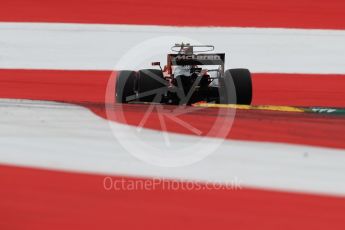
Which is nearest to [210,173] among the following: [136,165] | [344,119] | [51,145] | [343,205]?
[136,165]

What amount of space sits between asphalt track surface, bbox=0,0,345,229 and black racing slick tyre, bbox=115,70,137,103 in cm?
30

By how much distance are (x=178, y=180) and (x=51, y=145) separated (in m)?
1.39

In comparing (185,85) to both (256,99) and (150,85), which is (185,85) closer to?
(150,85)

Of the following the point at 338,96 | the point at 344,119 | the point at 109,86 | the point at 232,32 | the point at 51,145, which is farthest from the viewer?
the point at 232,32

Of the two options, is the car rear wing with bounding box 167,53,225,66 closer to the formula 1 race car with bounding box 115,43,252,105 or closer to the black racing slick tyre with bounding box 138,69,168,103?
the formula 1 race car with bounding box 115,43,252,105

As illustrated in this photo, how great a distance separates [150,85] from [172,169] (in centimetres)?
205

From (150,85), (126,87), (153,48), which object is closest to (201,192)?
(150,85)

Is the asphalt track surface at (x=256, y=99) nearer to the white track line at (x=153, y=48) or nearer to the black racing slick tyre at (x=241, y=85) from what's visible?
the white track line at (x=153, y=48)

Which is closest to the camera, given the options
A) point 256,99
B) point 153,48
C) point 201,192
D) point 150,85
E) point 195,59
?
point 201,192

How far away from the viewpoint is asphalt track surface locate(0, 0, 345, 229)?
3.91m

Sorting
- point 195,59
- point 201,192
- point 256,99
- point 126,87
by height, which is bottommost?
point 201,192

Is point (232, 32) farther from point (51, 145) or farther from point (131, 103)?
point (51, 145)

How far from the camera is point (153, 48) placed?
378 inches

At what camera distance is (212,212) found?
401cm
